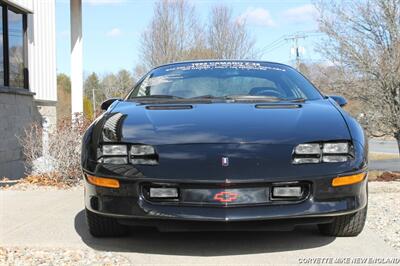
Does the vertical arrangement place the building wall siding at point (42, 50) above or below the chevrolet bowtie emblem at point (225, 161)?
above

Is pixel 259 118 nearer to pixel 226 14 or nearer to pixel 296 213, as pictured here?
pixel 296 213

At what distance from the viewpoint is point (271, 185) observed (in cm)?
284

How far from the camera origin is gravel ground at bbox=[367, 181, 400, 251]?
3.60m

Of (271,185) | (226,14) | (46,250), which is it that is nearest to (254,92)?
(271,185)

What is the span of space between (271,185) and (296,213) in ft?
0.71

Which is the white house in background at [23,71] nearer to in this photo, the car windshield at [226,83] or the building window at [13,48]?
the building window at [13,48]

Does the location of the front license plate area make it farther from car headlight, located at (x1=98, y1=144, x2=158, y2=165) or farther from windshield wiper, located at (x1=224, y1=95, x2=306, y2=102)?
windshield wiper, located at (x1=224, y1=95, x2=306, y2=102)

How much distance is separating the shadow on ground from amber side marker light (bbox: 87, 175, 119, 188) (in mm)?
476

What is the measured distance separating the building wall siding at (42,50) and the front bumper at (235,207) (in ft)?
31.6

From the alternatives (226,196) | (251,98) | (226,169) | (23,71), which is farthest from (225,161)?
(23,71)

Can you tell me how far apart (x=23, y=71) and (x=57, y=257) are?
9217mm

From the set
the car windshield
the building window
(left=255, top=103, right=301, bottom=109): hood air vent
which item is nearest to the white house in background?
the building window

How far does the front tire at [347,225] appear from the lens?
330 centimetres

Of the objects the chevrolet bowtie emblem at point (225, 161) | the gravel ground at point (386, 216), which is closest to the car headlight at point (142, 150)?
the chevrolet bowtie emblem at point (225, 161)
